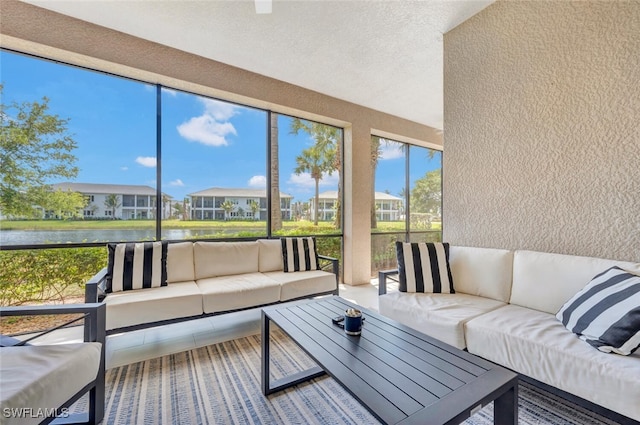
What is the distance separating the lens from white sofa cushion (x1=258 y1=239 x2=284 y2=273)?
336 centimetres

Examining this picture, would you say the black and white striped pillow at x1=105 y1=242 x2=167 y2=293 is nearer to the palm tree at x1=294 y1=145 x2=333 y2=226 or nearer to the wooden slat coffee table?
the wooden slat coffee table

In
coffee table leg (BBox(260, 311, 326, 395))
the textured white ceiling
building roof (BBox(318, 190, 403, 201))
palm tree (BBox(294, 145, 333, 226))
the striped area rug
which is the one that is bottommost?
the striped area rug

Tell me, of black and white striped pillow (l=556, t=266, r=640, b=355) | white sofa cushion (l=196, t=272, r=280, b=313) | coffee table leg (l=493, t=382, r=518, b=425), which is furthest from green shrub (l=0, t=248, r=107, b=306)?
black and white striped pillow (l=556, t=266, r=640, b=355)

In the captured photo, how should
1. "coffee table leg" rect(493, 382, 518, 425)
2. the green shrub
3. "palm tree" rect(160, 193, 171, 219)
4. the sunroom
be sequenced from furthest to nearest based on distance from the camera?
"palm tree" rect(160, 193, 171, 219)
the green shrub
the sunroom
"coffee table leg" rect(493, 382, 518, 425)

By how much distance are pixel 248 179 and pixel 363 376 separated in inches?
124

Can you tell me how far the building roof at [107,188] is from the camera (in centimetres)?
276

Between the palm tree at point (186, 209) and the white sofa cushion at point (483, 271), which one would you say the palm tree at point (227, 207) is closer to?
the palm tree at point (186, 209)

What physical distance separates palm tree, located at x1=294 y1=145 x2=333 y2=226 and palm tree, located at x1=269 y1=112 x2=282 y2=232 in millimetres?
472

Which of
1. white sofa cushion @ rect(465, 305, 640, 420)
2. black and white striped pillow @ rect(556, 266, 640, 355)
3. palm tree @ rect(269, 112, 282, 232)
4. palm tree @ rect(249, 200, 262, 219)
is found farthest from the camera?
palm tree @ rect(269, 112, 282, 232)

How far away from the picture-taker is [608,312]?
1457 millimetres

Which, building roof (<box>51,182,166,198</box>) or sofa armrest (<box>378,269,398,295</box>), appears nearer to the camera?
sofa armrest (<box>378,269,398,295</box>)

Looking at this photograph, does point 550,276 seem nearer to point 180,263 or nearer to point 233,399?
point 233,399

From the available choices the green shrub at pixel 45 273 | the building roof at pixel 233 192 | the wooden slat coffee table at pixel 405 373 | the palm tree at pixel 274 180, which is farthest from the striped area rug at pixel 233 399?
the palm tree at pixel 274 180

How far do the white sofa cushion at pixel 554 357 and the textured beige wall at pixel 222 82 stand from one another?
9.23ft
